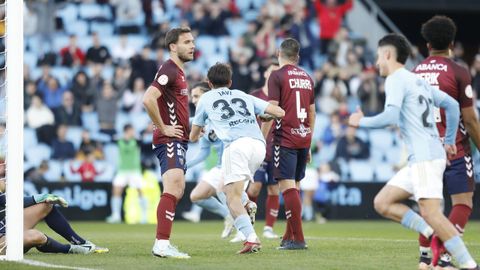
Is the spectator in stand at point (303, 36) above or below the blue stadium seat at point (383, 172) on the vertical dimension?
above

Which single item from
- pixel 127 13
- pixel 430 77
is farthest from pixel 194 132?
pixel 127 13

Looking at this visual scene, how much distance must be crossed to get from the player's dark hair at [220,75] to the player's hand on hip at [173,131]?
72 cm

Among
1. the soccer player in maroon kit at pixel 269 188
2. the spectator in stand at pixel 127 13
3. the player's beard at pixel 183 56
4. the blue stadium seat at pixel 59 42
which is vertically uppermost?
the spectator in stand at pixel 127 13

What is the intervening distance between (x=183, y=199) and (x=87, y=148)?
2.69 metres

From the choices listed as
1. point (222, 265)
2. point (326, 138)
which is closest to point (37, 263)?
point (222, 265)

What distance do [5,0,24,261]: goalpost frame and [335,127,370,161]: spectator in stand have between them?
15.0 m

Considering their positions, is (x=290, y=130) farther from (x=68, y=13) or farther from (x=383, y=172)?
(x=68, y=13)

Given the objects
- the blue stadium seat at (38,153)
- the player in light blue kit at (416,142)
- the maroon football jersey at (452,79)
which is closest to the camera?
the player in light blue kit at (416,142)

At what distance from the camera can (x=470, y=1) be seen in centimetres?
2922

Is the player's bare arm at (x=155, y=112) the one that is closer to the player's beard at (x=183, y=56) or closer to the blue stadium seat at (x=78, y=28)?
the player's beard at (x=183, y=56)

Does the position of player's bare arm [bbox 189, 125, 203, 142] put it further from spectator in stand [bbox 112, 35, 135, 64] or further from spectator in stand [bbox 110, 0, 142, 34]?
spectator in stand [bbox 110, 0, 142, 34]

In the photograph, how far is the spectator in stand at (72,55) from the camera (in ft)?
86.4

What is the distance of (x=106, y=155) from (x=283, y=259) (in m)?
14.3

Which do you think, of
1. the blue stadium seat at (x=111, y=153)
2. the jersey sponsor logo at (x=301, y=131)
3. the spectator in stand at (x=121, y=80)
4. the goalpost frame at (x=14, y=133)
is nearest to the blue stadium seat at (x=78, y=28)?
the spectator in stand at (x=121, y=80)
